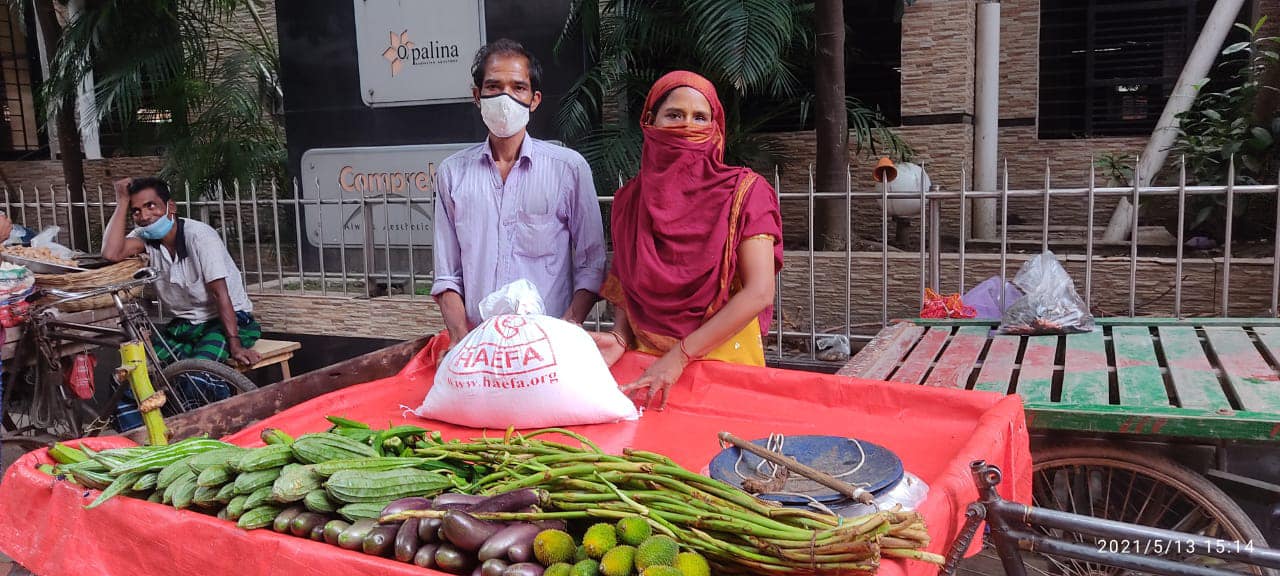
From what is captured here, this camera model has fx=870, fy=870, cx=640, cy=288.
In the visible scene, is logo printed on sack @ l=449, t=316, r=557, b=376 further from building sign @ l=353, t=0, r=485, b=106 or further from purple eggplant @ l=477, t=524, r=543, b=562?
building sign @ l=353, t=0, r=485, b=106

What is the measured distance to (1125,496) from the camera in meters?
2.79

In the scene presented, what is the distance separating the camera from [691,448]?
197 centimetres

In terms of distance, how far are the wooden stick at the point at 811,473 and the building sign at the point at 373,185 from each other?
4718mm

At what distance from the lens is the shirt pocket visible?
2848 mm

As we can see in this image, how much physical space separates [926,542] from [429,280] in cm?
509

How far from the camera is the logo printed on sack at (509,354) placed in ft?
6.70

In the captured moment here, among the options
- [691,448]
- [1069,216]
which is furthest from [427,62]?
[1069,216]

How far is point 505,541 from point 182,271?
13.9 feet

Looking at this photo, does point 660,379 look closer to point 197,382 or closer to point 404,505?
point 404,505

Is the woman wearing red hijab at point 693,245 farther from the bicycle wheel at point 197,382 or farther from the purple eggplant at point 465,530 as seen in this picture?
the bicycle wheel at point 197,382

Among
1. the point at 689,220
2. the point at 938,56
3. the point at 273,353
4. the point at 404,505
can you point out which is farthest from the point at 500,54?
the point at 938,56

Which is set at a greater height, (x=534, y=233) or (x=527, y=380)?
(x=534, y=233)

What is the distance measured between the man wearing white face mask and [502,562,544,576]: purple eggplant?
160 cm

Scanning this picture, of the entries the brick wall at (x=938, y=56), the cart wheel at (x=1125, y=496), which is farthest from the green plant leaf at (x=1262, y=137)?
the cart wheel at (x=1125, y=496)
